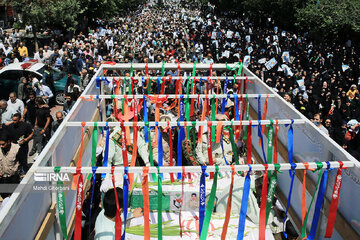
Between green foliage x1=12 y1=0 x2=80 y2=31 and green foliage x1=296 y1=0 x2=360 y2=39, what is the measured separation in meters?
16.6

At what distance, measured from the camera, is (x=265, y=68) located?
14289 millimetres

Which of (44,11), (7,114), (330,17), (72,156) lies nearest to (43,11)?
(44,11)

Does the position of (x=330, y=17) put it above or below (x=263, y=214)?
above

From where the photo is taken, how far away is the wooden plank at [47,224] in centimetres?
322

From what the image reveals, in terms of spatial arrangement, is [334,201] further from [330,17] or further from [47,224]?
[330,17]

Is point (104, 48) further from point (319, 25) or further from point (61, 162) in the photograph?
point (61, 162)

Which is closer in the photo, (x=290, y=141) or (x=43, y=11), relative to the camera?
(x=290, y=141)

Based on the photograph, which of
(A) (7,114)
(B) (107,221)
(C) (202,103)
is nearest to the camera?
(B) (107,221)

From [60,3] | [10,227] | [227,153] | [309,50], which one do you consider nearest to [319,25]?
[309,50]

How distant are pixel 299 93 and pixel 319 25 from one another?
1663 centimetres

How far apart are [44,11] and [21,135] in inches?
544

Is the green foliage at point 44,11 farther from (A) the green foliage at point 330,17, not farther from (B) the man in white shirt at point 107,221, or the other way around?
(B) the man in white shirt at point 107,221

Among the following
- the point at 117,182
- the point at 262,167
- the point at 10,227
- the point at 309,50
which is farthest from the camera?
the point at 309,50

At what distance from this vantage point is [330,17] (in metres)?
24.1
